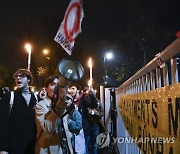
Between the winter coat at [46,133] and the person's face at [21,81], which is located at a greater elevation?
the person's face at [21,81]

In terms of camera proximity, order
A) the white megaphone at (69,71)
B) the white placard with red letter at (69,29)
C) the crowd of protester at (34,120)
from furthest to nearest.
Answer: the white placard with red letter at (69,29), the crowd of protester at (34,120), the white megaphone at (69,71)

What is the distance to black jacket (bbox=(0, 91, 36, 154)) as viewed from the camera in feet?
11.1

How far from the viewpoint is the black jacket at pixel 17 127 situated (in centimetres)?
339

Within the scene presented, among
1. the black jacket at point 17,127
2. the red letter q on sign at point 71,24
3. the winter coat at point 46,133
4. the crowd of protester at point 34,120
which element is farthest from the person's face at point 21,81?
the red letter q on sign at point 71,24

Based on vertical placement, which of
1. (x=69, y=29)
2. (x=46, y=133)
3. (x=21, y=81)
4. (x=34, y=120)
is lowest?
(x=46, y=133)

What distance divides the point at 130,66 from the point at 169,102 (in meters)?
25.7

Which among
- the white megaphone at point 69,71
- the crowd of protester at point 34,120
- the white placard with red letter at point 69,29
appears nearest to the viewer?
the white megaphone at point 69,71

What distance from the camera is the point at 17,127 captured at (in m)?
3.48

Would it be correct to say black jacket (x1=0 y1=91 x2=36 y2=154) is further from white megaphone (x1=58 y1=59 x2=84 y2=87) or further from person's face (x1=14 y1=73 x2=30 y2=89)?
white megaphone (x1=58 y1=59 x2=84 y2=87)

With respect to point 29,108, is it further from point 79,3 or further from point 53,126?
point 79,3

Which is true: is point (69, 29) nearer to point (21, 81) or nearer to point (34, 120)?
point (21, 81)

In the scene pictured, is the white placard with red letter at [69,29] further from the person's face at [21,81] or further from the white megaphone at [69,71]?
the white megaphone at [69,71]

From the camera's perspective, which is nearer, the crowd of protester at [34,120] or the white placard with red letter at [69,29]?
the crowd of protester at [34,120]

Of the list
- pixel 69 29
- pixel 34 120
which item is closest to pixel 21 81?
pixel 34 120
